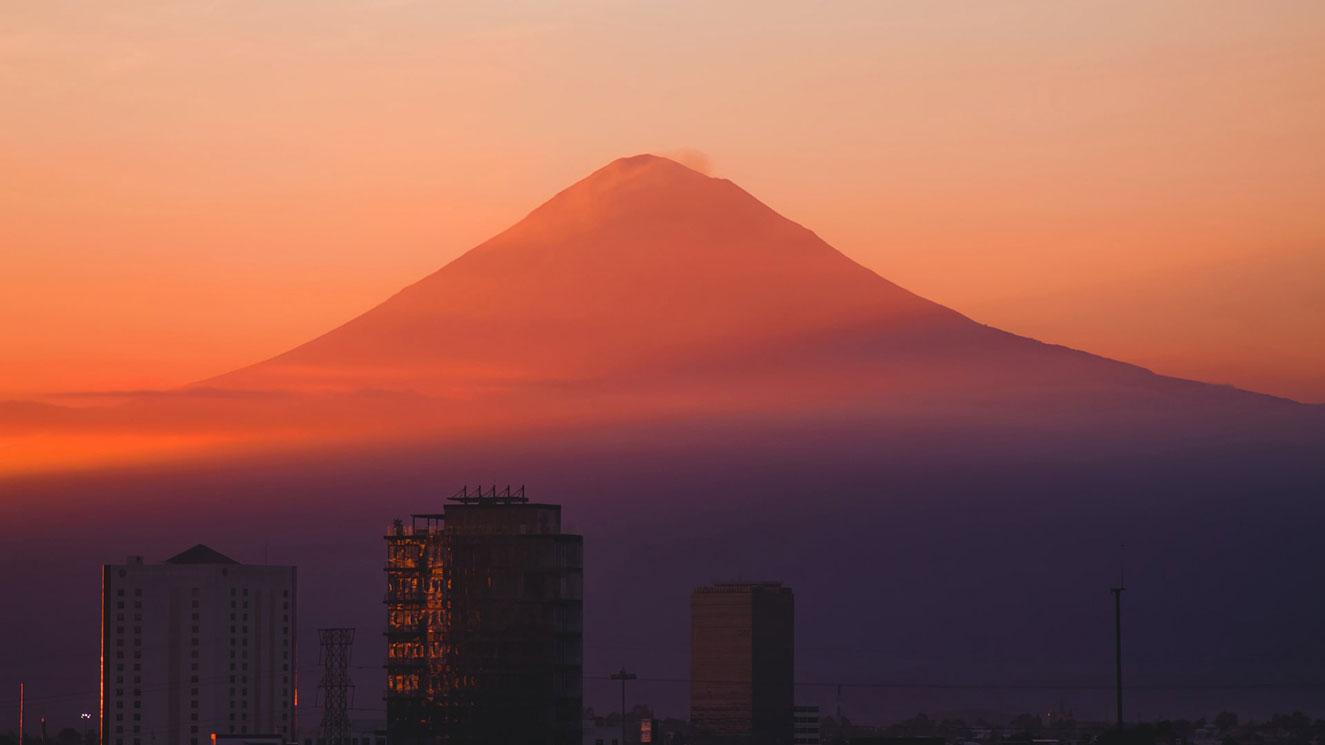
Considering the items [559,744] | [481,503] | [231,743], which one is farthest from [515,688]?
[231,743]

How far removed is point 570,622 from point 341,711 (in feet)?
149

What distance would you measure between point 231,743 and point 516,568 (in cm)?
5176

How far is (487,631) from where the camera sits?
5625 inches

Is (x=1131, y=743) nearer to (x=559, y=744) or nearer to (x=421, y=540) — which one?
(x=559, y=744)

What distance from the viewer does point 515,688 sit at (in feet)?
465

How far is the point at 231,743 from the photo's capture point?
186250 mm

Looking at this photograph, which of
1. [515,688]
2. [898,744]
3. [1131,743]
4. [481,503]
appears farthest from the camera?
[898,744]

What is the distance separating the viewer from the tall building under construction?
141875mm

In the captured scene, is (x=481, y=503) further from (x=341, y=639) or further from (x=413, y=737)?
(x=341, y=639)

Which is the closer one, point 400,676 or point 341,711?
point 400,676

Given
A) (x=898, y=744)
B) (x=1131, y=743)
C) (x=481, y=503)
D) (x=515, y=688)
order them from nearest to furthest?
(x=1131, y=743), (x=515, y=688), (x=481, y=503), (x=898, y=744)

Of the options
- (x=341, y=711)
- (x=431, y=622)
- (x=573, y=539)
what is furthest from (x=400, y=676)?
(x=341, y=711)

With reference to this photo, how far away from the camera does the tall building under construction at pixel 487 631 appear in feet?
465

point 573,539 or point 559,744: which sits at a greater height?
point 573,539
